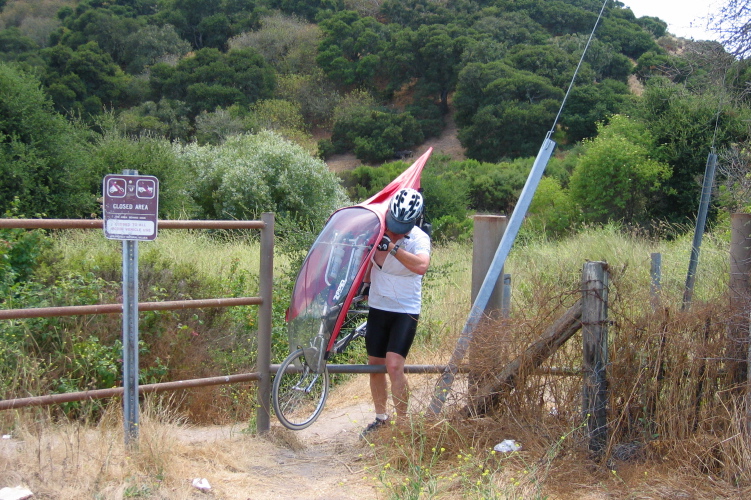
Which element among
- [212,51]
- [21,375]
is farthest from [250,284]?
[212,51]

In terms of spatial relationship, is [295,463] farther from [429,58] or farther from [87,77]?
[87,77]

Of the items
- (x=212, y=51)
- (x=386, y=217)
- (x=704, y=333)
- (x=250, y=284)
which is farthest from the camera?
(x=212, y=51)

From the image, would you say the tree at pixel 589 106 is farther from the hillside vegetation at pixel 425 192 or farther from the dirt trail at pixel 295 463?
the dirt trail at pixel 295 463

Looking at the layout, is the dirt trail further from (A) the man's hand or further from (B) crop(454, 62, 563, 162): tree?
(B) crop(454, 62, 563, 162): tree

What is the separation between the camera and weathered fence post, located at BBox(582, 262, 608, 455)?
4.00 meters

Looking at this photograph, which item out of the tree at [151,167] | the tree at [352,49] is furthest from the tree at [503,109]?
the tree at [151,167]

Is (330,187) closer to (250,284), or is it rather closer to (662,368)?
(250,284)

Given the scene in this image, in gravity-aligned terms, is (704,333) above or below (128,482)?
above

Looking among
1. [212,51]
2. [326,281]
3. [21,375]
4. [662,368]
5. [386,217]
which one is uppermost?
[212,51]

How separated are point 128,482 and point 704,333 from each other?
327 centimetres

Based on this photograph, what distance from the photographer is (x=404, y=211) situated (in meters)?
4.46

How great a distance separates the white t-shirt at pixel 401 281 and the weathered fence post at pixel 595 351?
1143 mm

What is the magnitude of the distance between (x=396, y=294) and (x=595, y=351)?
1.35 m

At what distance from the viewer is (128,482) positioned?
363 centimetres
